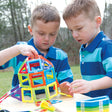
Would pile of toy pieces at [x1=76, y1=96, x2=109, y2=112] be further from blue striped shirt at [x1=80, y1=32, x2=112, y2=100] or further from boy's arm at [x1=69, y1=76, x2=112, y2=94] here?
blue striped shirt at [x1=80, y1=32, x2=112, y2=100]

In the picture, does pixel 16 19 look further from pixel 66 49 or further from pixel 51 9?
pixel 51 9

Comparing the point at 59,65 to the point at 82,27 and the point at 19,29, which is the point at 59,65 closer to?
the point at 82,27

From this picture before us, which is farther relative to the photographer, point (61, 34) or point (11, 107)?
point (61, 34)

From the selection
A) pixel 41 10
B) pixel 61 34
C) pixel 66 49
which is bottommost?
pixel 66 49

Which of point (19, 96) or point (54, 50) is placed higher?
point (54, 50)

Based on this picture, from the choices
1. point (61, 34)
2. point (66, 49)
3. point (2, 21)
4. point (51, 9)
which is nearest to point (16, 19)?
point (2, 21)

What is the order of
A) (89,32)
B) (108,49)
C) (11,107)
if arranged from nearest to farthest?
(11,107) < (108,49) < (89,32)

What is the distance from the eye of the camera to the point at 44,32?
1.23 m

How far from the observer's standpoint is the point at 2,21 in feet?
28.9

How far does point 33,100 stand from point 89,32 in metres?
0.63

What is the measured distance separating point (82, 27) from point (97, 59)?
0.82 feet

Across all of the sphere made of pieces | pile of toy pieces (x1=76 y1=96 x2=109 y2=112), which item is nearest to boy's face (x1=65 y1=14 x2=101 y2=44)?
the sphere made of pieces

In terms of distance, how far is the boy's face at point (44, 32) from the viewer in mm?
1222

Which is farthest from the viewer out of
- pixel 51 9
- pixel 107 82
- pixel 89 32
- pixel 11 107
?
pixel 51 9
